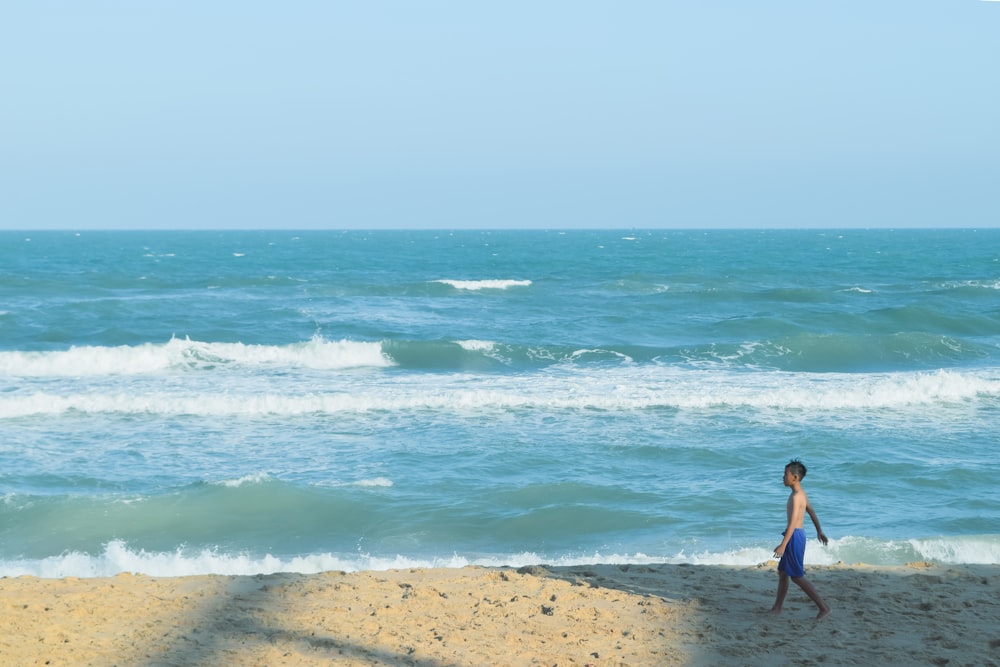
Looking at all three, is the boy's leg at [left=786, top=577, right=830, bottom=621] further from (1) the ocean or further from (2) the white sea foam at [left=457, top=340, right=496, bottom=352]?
(2) the white sea foam at [left=457, top=340, right=496, bottom=352]

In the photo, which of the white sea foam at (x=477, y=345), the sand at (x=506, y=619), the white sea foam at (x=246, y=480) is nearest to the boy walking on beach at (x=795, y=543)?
the sand at (x=506, y=619)

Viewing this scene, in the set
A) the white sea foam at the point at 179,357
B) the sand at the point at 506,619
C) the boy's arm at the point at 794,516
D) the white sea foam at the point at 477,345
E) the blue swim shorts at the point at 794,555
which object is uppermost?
the boy's arm at the point at 794,516

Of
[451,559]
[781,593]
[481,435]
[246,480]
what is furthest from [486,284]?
[781,593]

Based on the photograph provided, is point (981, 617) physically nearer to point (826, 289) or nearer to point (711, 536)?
point (711, 536)

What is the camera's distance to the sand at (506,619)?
651 cm

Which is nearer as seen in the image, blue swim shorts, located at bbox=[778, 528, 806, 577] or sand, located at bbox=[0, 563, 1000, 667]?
sand, located at bbox=[0, 563, 1000, 667]

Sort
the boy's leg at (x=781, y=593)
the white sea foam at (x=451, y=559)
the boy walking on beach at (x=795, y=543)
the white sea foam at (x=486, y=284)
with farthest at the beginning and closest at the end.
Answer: the white sea foam at (x=486, y=284), the white sea foam at (x=451, y=559), the boy's leg at (x=781, y=593), the boy walking on beach at (x=795, y=543)

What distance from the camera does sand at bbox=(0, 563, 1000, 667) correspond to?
6.51 m

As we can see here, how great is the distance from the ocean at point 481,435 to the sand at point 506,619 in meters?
1.48

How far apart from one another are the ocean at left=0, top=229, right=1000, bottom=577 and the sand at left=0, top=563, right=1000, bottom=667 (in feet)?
4.85

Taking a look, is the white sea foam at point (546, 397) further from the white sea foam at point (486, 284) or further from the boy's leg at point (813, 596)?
the white sea foam at point (486, 284)

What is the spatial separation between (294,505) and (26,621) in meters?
4.90

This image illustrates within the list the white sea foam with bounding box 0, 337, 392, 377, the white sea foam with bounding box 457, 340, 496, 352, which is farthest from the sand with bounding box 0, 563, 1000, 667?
the white sea foam with bounding box 457, 340, 496, 352

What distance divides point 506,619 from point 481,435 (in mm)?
8088
